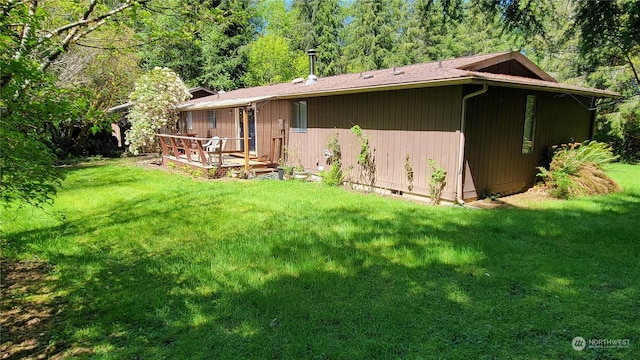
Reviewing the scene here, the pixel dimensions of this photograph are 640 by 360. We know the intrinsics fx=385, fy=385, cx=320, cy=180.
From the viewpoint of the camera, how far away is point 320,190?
8.98 m

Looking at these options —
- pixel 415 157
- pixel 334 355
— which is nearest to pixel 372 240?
pixel 334 355

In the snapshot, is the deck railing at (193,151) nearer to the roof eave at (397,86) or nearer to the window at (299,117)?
the window at (299,117)

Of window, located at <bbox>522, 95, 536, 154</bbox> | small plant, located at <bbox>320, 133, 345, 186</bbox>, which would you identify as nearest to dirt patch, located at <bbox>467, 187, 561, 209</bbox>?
window, located at <bbox>522, 95, 536, 154</bbox>

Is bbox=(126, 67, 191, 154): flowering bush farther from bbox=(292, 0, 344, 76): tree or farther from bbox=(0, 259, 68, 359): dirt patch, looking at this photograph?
bbox=(292, 0, 344, 76): tree

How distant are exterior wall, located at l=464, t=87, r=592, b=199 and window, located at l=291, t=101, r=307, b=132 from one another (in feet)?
17.1

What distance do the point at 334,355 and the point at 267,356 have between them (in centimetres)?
47

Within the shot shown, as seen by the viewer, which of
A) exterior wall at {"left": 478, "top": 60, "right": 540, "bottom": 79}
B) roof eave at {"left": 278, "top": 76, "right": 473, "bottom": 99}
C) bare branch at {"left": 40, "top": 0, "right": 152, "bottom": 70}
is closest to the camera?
bare branch at {"left": 40, "top": 0, "right": 152, "bottom": 70}

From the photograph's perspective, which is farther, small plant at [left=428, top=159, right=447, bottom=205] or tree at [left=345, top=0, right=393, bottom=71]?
tree at [left=345, top=0, right=393, bottom=71]

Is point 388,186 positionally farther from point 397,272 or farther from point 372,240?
point 397,272

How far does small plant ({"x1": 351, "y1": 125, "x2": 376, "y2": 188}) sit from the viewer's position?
9281mm

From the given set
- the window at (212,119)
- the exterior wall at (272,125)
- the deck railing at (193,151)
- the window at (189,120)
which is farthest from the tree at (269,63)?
the exterior wall at (272,125)

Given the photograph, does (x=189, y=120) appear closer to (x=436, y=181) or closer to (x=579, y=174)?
(x=436, y=181)

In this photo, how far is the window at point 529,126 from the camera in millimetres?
8836

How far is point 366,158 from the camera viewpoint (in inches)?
369
